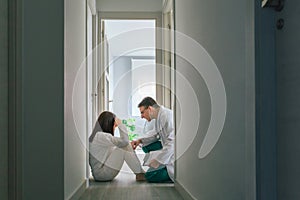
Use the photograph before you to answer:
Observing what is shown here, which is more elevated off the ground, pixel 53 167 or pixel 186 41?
→ pixel 186 41

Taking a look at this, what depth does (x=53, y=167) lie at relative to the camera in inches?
113

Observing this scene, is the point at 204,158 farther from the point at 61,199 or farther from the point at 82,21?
the point at 82,21

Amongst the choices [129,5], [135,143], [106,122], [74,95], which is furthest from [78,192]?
[129,5]

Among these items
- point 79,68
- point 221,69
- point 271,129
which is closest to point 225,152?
point 221,69

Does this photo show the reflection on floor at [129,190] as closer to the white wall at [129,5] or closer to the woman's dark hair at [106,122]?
the woman's dark hair at [106,122]

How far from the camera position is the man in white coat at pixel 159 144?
15.9 feet

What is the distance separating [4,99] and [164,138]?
9.12 feet

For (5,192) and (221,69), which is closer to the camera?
(221,69)

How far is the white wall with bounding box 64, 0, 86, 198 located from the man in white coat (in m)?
0.80

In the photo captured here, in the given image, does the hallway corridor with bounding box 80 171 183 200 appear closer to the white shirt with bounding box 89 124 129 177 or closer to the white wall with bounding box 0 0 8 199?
the white shirt with bounding box 89 124 129 177

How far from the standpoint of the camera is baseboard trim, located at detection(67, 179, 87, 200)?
338cm

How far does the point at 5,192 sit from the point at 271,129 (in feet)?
5.54

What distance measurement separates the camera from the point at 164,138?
504 centimetres

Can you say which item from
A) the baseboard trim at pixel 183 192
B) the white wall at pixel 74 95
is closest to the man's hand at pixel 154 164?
the baseboard trim at pixel 183 192
